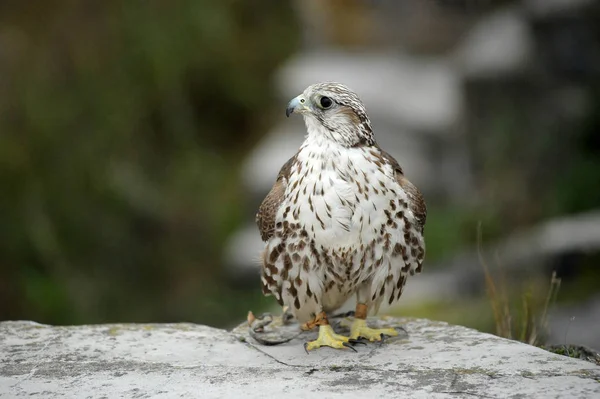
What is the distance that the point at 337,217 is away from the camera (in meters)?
3.33

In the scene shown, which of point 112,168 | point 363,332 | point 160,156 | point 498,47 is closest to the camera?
point 363,332

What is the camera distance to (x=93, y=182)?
8.09 m

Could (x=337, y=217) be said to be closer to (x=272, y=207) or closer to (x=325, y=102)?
(x=272, y=207)

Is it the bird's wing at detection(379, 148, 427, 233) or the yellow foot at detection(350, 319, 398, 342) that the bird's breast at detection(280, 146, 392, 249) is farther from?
the yellow foot at detection(350, 319, 398, 342)

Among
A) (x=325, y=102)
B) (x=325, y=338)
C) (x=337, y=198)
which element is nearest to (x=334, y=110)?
(x=325, y=102)

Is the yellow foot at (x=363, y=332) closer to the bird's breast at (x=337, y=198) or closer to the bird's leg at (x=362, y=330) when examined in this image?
the bird's leg at (x=362, y=330)

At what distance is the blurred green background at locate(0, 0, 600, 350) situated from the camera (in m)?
7.80

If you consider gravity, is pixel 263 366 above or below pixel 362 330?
below

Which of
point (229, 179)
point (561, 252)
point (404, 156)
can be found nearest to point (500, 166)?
point (404, 156)

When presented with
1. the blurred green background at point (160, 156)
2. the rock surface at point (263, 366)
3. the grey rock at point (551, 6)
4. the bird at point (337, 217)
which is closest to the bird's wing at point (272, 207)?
the bird at point (337, 217)

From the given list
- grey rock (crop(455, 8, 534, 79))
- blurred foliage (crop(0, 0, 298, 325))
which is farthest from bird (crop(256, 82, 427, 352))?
grey rock (crop(455, 8, 534, 79))

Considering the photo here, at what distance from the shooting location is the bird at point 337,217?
3.35 metres

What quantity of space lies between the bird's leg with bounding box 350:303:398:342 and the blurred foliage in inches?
163

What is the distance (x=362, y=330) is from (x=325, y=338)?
0.17 m
